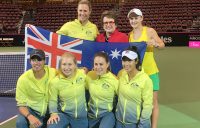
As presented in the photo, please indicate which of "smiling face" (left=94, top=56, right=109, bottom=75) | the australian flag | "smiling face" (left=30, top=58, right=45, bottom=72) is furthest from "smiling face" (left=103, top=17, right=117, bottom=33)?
"smiling face" (left=30, top=58, right=45, bottom=72)

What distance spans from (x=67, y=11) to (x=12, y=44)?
6140mm

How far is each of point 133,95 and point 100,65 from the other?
52cm

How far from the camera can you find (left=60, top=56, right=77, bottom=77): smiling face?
13.6 feet

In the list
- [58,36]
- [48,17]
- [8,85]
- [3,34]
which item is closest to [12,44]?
[3,34]

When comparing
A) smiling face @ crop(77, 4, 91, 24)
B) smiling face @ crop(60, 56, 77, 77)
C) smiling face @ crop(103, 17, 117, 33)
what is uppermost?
smiling face @ crop(77, 4, 91, 24)

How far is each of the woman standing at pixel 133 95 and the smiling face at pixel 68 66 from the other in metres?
0.59

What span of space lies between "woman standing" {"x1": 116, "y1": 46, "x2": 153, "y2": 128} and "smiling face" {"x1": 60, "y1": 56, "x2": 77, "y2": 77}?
59cm

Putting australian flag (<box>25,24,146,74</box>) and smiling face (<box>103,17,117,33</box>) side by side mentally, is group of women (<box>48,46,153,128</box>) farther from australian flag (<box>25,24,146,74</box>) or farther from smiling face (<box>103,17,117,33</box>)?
australian flag (<box>25,24,146,74</box>)

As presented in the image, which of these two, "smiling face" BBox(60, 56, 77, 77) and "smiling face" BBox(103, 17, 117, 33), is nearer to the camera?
"smiling face" BBox(60, 56, 77, 77)

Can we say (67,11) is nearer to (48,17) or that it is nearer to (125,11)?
(48,17)

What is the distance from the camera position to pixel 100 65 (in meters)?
4.24

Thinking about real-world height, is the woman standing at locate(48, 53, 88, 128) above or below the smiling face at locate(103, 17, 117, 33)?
below

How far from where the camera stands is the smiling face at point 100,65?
165 inches

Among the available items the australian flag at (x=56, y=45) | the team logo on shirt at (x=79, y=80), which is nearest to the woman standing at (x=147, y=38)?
the australian flag at (x=56, y=45)
